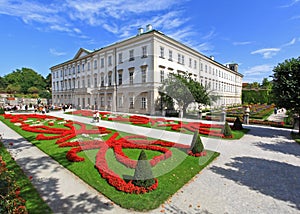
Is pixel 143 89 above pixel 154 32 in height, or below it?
below

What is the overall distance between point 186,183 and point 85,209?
3225mm

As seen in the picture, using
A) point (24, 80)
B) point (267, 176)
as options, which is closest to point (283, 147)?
point (267, 176)

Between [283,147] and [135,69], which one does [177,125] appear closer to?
[283,147]

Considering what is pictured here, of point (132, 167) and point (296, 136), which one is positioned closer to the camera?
point (132, 167)

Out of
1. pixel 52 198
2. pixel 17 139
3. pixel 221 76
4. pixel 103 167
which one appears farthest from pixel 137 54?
pixel 221 76

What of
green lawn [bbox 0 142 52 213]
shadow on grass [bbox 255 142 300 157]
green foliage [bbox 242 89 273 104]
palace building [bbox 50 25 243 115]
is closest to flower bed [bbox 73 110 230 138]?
palace building [bbox 50 25 243 115]

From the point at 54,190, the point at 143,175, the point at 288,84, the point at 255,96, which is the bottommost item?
the point at 54,190

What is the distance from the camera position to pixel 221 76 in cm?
4784

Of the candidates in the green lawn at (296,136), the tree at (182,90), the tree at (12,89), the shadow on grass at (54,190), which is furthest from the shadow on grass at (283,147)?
the tree at (12,89)

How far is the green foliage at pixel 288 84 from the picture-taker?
11500 millimetres

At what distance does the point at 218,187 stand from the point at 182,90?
15967 millimetres

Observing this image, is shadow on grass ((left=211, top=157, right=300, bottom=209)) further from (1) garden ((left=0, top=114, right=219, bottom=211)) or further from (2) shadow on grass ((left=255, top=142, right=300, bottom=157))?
(2) shadow on grass ((left=255, top=142, right=300, bottom=157))

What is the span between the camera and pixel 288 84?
11.6 meters

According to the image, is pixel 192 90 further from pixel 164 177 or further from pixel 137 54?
pixel 164 177
